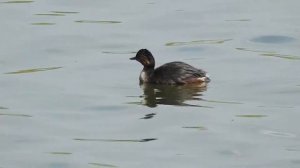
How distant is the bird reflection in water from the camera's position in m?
15.9

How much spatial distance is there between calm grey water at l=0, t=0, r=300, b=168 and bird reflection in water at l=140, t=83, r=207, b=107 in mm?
20

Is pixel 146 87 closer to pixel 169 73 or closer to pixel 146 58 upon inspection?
pixel 169 73

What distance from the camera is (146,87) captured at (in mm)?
16812

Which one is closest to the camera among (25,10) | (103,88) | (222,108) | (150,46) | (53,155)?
(53,155)

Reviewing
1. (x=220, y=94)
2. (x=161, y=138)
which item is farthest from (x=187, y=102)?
(x=161, y=138)

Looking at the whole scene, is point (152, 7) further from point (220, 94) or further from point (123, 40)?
point (220, 94)

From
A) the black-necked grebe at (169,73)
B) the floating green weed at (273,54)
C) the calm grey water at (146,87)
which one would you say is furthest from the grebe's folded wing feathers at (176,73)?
the floating green weed at (273,54)

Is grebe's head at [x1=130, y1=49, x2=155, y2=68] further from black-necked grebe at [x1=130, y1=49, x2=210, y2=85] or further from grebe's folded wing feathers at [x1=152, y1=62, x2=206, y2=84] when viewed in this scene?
grebe's folded wing feathers at [x1=152, y1=62, x2=206, y2=84]

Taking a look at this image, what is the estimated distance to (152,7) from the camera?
857 inches

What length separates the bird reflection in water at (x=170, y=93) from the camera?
52.3 ft

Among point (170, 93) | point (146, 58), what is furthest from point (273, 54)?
point (170, 93)

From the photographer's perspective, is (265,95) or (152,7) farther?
(152,7)

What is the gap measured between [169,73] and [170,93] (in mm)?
364

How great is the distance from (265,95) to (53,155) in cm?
366
